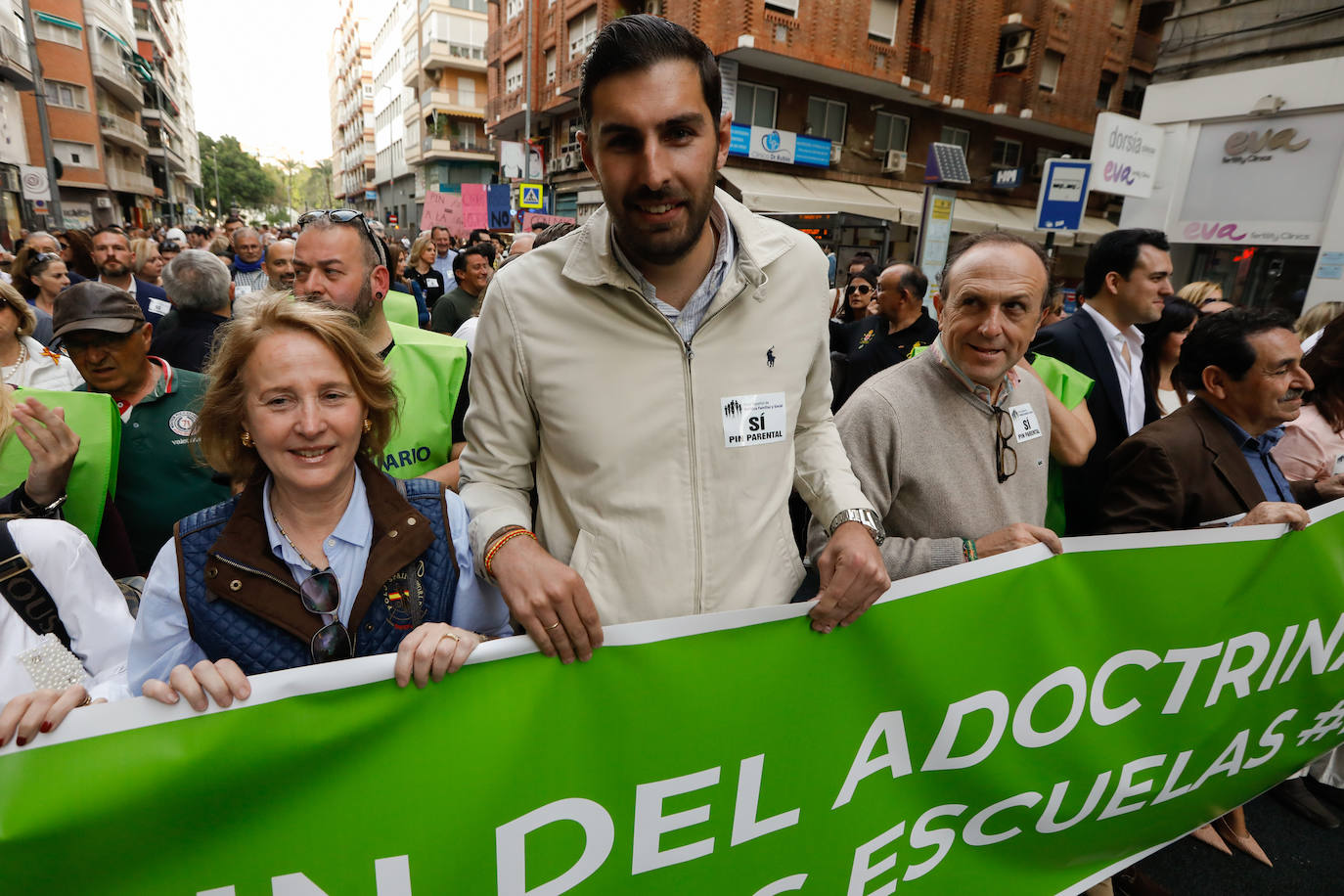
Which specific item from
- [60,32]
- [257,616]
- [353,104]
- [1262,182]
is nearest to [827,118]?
[1262,182]

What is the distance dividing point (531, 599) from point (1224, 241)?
15.3m

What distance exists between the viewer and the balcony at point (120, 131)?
38.7 metres

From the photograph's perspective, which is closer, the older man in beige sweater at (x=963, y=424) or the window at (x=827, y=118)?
the older man in beige sweater at (x=963, y=424)

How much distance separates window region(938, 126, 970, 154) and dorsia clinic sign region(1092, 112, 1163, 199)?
1291 centimetres

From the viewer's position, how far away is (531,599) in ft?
4.23

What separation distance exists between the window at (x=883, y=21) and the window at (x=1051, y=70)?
6.55 metres

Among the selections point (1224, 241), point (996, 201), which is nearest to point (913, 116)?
point (996, 201)

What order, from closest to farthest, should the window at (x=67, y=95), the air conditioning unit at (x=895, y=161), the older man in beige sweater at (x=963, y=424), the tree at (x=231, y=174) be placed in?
the older man in beige sweater at (x=963, y=424), the air conditioning unit at (x=895, y=161), the window at (x=67, y=95), the tree at (x=231, y=174)

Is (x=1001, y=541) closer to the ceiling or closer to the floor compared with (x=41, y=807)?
closer to the ceiling

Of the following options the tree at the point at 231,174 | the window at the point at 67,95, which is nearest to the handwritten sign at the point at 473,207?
the window at the point at 67,95

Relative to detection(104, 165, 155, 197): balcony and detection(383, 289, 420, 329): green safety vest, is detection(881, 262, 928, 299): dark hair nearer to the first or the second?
Answer: detection(383, 289, 420, 329): green safety vest

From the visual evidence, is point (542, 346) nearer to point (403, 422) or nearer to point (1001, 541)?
point (403, 422)

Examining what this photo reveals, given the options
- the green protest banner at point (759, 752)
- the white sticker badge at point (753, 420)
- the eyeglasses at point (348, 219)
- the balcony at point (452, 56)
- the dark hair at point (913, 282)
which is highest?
the balcony at point (452, 56)

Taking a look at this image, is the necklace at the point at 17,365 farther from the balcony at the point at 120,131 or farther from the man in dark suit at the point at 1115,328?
the balcony at the point at 120,131
